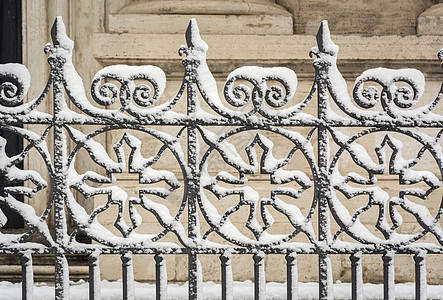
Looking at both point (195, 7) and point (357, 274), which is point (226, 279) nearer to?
point (357, 274)

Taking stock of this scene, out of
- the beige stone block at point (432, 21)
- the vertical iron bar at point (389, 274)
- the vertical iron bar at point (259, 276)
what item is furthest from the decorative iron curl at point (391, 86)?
the beige stone block at point (432, 21)

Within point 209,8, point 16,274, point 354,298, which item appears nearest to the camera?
point 354,298

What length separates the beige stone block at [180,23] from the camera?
3955mm

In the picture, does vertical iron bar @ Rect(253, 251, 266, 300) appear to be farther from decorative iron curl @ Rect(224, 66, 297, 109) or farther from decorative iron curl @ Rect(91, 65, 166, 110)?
decorative iron curl @ Rect(91, 65, 166, 110)

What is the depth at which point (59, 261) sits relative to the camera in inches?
85.9

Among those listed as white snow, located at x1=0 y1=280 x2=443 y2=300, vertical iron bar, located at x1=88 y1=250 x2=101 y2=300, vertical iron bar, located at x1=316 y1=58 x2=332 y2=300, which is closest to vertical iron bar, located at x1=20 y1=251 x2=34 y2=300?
vertical iron bar, located at x1=88 y1=250 x2=101 y2=300

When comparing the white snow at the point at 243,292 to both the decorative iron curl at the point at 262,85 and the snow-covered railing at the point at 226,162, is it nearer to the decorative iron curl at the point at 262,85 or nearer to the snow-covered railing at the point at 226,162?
the snow-covered railing at the point at 226,162

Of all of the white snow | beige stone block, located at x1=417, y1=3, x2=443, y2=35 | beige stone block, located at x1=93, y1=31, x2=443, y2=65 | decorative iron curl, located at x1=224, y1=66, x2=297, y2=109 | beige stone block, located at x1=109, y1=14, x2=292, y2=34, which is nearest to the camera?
decorative iron curl, located at x1=224, y1=66, x2=297, y2=109

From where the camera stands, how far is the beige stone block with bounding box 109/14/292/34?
3.96 meters

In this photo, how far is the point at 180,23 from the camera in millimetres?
3982

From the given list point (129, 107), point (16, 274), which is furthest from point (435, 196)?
point (16, 274)

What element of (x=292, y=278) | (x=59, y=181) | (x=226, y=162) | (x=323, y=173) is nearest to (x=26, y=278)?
(x=59, y=181)

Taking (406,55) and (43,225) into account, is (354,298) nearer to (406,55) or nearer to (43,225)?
(43,225)

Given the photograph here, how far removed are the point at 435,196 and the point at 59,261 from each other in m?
2.96
